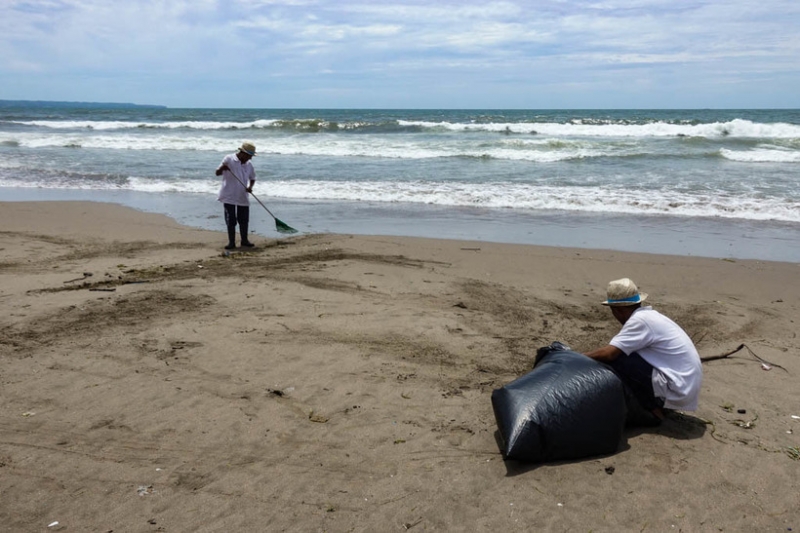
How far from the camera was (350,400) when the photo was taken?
13.3 ft

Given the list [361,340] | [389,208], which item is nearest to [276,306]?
[361,340]

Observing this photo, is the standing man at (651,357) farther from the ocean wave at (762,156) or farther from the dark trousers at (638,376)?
the ocean wave at (762,156)

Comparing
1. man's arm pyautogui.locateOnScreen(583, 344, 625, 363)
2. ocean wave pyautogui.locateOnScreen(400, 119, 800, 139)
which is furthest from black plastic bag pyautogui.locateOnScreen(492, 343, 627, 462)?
ocean wave pyautogui.locateOnScreen(400, 119, 800, 139)

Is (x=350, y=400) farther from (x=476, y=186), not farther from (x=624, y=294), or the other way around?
(x=476, y=186)

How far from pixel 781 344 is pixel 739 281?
187 centimetres

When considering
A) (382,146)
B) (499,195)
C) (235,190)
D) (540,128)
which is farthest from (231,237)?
(540,128)

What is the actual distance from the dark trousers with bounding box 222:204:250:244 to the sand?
2.97 ft

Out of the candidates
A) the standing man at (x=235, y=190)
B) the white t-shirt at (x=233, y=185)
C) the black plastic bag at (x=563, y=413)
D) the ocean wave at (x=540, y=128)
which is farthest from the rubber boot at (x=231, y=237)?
the ocean wave at (x=540, y=128)

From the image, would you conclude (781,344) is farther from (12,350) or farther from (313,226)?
(313,226)

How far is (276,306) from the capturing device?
A: 5.66 metres

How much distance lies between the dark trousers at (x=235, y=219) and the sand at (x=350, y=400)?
2.97 feet

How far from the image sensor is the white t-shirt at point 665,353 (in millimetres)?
3588

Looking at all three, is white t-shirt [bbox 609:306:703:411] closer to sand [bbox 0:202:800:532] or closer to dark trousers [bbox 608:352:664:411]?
dark trousers [bbox 608:352:664:411]

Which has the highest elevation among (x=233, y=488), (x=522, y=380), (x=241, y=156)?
(x=241, y=156)
